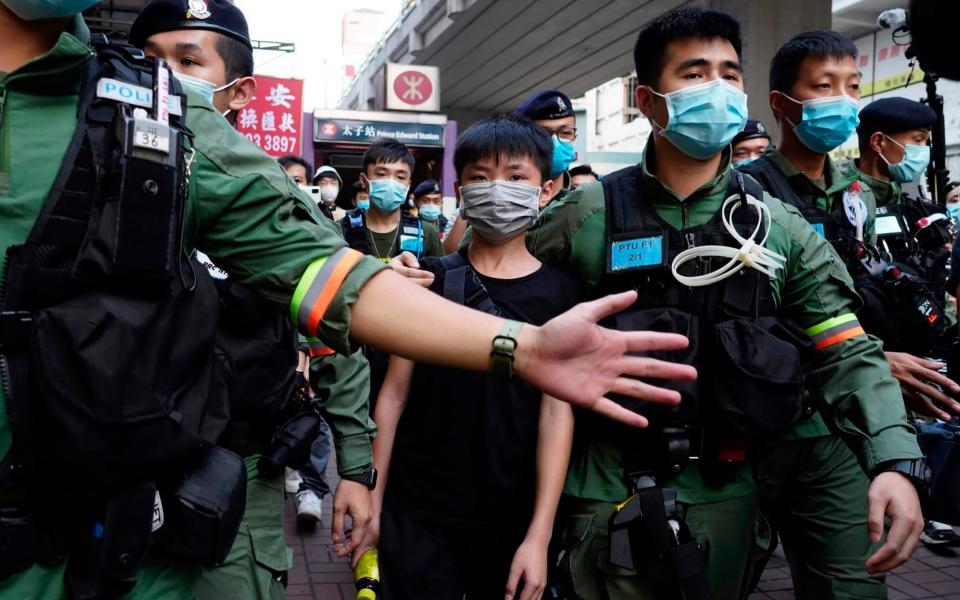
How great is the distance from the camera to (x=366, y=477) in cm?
266

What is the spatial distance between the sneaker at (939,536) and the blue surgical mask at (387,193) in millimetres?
3863

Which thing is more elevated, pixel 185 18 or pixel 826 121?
pixel 185 18

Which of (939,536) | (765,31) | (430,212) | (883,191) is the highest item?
(765,31)

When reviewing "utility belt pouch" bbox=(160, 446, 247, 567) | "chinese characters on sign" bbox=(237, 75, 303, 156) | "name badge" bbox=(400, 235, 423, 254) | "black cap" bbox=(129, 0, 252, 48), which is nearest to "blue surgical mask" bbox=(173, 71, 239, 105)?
"black cap" bbox=(129, 0, 252, 48)

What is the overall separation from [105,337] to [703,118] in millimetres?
2016

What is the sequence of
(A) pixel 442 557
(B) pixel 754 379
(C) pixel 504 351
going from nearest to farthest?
1. (C) pixel 504 351
2. (B) pixel 754 379
3. (A) pixel 442 557

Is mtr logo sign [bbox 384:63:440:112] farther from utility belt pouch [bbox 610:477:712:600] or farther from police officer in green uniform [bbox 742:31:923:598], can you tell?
utility belt pouch [bbox 610:477:712:600]

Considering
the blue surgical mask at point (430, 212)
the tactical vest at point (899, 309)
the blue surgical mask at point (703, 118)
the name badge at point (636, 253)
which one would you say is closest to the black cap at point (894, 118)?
the tactical vest at point (899, 309)

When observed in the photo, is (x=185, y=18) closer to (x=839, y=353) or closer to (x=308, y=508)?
(x=839, y=353)

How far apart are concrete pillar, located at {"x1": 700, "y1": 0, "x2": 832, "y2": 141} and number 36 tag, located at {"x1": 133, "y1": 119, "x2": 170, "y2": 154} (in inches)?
429

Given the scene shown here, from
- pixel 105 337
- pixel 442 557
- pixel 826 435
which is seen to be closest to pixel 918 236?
pixel 826 435

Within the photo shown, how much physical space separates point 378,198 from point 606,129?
30140 mm

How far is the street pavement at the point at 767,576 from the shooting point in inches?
175

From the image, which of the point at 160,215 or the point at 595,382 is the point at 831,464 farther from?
the point at 160,215
